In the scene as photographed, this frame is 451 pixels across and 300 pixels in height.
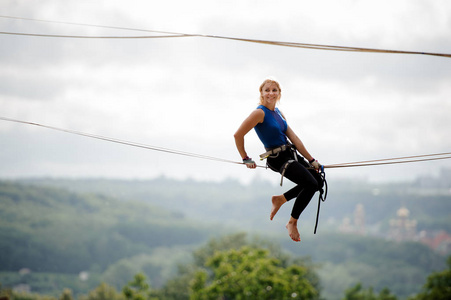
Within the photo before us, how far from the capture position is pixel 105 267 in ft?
537

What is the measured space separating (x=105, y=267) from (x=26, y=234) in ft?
88.6

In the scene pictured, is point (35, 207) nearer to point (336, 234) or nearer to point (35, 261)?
point (35, 261)

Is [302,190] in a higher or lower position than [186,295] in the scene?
higher

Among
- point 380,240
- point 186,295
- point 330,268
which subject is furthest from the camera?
point 380,240

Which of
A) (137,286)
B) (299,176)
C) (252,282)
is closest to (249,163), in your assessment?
(299,176)

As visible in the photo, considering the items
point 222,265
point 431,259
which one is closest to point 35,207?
point 431,259

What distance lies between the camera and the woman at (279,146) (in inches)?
268

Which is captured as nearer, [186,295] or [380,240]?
[186,295]

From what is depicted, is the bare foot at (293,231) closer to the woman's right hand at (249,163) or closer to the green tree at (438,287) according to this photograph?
the woman's right hand at (249,163)

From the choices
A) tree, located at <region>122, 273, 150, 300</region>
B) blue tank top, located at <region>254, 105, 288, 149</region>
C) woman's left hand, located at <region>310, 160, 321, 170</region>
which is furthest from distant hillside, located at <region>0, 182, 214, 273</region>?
woman's left hand, located at <region>310, 160, 321, 170</region>

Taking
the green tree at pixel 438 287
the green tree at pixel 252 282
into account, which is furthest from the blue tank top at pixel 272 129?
the green tree at pixel 438 287

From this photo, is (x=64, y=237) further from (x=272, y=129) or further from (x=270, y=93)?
(x=270, y=93)

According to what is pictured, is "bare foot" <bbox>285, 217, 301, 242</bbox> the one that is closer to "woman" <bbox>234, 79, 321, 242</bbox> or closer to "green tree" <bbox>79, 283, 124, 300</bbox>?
"woman" <bbox>234, 79, 321, 242</bbox>

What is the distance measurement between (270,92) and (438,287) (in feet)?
165
